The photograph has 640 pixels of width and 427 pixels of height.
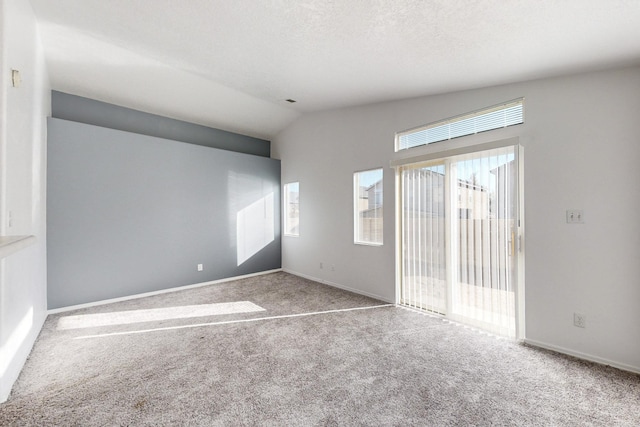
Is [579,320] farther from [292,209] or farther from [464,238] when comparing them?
[292,209]

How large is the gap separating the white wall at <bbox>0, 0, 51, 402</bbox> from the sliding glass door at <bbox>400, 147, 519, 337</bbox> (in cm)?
386

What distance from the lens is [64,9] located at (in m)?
2.46

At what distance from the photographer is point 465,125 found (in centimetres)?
312

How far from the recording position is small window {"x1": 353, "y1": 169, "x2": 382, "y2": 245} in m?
4.13

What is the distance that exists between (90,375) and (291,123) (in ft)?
16.0

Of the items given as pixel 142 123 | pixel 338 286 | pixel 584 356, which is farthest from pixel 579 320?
pixel 142 123

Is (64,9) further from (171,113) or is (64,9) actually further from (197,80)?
(171,113)

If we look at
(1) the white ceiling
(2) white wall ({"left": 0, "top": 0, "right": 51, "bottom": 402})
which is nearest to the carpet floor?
(2) white wall ({"left": 0, "top": 0, "right": 51, "bottom": 402})

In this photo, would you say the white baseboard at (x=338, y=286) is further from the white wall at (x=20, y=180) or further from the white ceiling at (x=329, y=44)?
the white wall at (x=20, y=180)

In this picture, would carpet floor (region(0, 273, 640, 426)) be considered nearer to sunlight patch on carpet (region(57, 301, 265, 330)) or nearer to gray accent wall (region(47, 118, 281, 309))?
sunlight patch on carpet (region(57, 301, 265, 330))

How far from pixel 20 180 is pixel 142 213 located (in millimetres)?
1994

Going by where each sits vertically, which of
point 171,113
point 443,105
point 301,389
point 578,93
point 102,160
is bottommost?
point 301,389

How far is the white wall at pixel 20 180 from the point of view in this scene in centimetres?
185

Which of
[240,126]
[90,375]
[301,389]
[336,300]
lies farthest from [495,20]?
[240,126]
